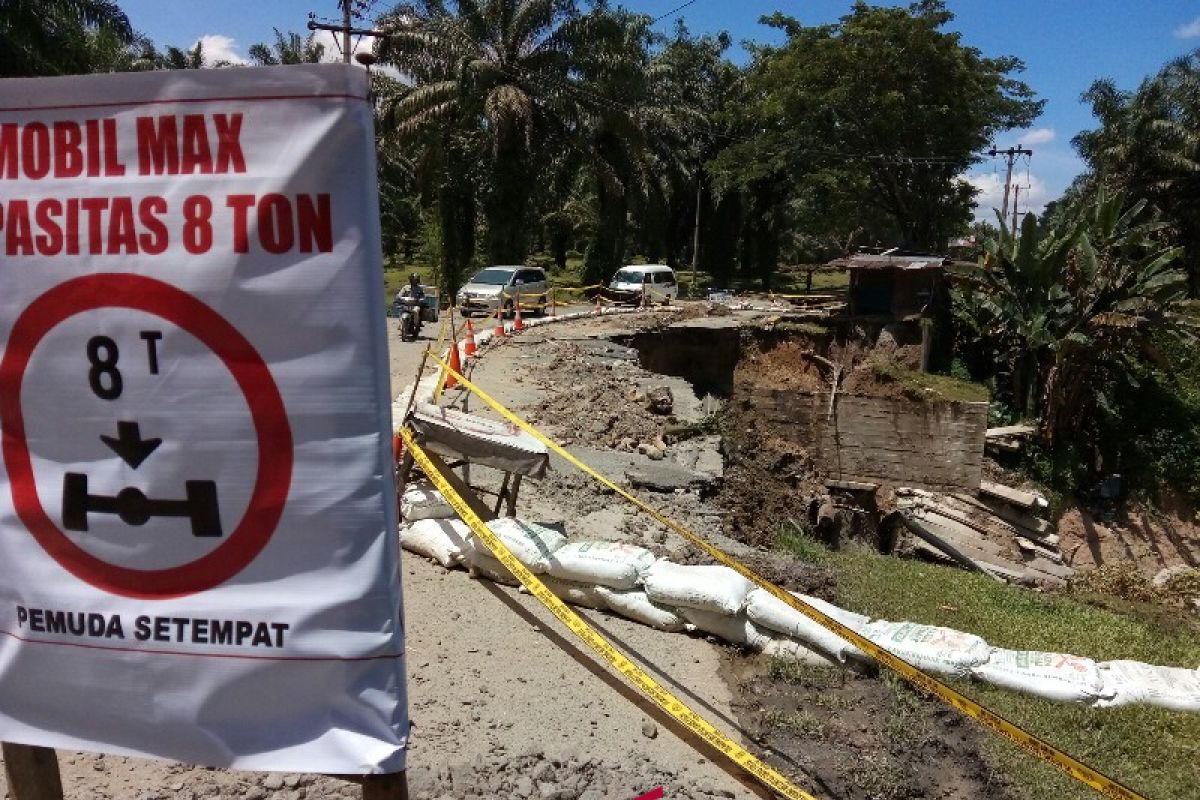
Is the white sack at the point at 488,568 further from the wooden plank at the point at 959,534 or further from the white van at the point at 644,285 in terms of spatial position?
the white van at the point at 644,285

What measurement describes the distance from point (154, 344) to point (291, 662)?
0.71 m

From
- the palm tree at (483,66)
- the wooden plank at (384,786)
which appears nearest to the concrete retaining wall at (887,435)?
the wooden plank at (384,786)

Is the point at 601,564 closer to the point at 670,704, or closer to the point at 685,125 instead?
the point at 670,704

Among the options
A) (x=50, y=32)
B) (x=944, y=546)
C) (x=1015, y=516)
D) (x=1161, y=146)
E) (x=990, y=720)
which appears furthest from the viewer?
Answer: (x=1161, y=146)

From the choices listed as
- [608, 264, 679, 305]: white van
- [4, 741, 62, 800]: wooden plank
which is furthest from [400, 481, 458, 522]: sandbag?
[608, 264, 679, 305]: white van

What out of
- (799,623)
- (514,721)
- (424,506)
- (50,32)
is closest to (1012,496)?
(799,623)

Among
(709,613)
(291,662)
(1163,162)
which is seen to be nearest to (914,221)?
(1163,162)

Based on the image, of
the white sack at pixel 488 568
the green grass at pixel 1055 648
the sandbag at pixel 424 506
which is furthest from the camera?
the sandbag at pixel 424 506

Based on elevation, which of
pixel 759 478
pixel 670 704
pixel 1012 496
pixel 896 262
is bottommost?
pixel 1012 496

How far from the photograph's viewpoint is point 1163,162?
114ft

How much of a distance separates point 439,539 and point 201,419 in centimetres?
524

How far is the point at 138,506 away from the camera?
6.05 feet

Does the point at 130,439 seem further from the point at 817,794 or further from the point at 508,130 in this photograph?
the point at 508,130

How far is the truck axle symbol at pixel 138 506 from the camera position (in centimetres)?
183
